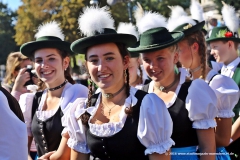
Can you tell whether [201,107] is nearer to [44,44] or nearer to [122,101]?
[122,101]

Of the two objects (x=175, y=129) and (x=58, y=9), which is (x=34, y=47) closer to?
(x=175, y=129)

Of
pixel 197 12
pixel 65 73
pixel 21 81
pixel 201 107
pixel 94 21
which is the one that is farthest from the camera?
pixel 21 81

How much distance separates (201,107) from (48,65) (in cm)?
137

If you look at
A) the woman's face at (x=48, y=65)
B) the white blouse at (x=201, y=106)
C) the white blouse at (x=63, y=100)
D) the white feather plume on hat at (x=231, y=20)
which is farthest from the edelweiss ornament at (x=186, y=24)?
the white feather plume on hat at (x=231, y=20)

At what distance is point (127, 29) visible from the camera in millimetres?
3607

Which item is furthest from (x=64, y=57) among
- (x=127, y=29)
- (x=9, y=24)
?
(x=9, y=24)

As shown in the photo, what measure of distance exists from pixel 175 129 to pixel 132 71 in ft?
5.89

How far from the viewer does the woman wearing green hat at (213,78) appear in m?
3.07

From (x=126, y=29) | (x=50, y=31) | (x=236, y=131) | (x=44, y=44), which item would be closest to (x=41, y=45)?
(x=44, y=44)

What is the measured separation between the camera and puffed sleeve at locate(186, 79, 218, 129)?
2693mm

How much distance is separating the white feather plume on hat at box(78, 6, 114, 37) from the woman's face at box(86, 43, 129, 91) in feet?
0.39

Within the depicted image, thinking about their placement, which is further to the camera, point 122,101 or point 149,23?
point 149,23

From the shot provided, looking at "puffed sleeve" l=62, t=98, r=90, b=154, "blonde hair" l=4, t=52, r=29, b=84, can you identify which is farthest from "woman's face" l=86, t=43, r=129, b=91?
"blonde hair" l=4, t=52, r=29, b=84

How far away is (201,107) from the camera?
2.71 metres
